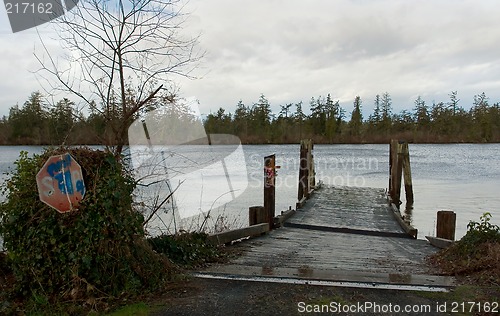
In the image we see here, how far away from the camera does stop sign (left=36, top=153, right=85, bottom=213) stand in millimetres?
3727

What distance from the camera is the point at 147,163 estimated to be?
649 centimetres

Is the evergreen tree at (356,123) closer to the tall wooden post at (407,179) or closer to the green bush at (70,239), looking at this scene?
the tall wooden post at (407,179)

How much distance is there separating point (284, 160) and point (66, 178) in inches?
1300

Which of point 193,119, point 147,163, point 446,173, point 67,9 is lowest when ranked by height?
point 446,173

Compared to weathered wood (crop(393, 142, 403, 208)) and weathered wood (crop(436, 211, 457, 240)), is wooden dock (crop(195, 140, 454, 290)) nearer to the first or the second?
weathered wood (crop(436, 211, 457, 240))

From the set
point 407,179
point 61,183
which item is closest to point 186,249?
point 61,183

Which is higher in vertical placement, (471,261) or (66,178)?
(66,178)

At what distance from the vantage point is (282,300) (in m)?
3.82

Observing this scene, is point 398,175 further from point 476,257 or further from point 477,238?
point 476,257

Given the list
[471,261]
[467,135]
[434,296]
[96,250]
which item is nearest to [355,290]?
[434,296]

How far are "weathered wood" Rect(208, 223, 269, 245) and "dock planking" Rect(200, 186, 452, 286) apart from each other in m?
0.15

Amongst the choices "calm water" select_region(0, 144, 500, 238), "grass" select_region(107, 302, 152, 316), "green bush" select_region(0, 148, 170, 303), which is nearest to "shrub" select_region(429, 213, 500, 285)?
"grass" select_region(107, 302, 152, 316)

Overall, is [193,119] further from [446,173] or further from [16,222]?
[446,173]

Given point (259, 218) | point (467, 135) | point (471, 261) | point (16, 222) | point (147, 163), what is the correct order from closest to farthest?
point (16, 222), point (471, 261), point (147, 163), point (259, 218), point (467, 135)
